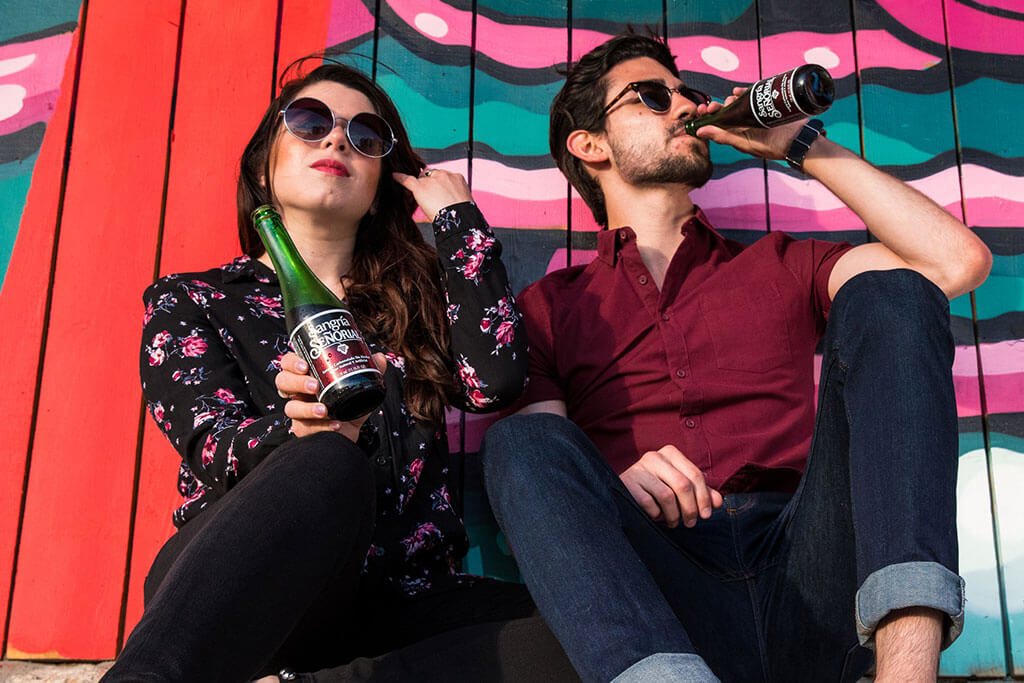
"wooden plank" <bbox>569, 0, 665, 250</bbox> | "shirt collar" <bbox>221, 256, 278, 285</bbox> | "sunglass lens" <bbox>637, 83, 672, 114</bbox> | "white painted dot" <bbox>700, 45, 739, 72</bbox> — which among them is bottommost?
"shirt collar" <bbox>221, 256, 278, 285</bbox>

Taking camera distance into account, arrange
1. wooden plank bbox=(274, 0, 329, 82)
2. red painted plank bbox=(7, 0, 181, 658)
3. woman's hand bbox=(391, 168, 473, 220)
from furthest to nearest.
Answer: wooden plank bbox=(274, 0, 329, 82) → red painted plank bbox=(7, 0, 181, 658) → woman's hand bbox=(391, 168, 473, 220)

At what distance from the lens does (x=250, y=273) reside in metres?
1.50

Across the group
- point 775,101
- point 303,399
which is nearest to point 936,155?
point 775,101

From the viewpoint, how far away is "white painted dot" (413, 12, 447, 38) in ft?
6.66

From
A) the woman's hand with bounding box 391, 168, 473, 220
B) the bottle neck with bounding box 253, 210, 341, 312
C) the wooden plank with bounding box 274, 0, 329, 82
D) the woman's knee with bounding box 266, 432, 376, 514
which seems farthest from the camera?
the wooden plank with bounding box 274, 0, 329, 82

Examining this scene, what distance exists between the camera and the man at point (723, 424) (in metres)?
0.89

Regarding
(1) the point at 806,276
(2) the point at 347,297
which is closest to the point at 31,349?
(2) the point at 347,297

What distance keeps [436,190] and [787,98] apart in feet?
1.97

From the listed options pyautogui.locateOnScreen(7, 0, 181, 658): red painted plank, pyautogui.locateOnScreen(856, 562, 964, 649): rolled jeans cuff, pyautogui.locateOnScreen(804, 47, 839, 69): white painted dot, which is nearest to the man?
pyautogui.locateOnScreen(856, 562, 964, 649): rolled jeans cuff

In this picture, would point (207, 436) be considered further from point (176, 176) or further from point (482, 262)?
point (176, 176)

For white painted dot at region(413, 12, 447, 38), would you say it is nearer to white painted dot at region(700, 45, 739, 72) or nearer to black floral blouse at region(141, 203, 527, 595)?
white painted dot at region(700, 45, 739, 72)

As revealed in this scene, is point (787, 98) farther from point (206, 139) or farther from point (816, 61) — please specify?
point (206, 139)

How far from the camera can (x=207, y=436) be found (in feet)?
3.74

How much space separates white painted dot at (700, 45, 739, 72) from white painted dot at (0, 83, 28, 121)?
60.5 inches
